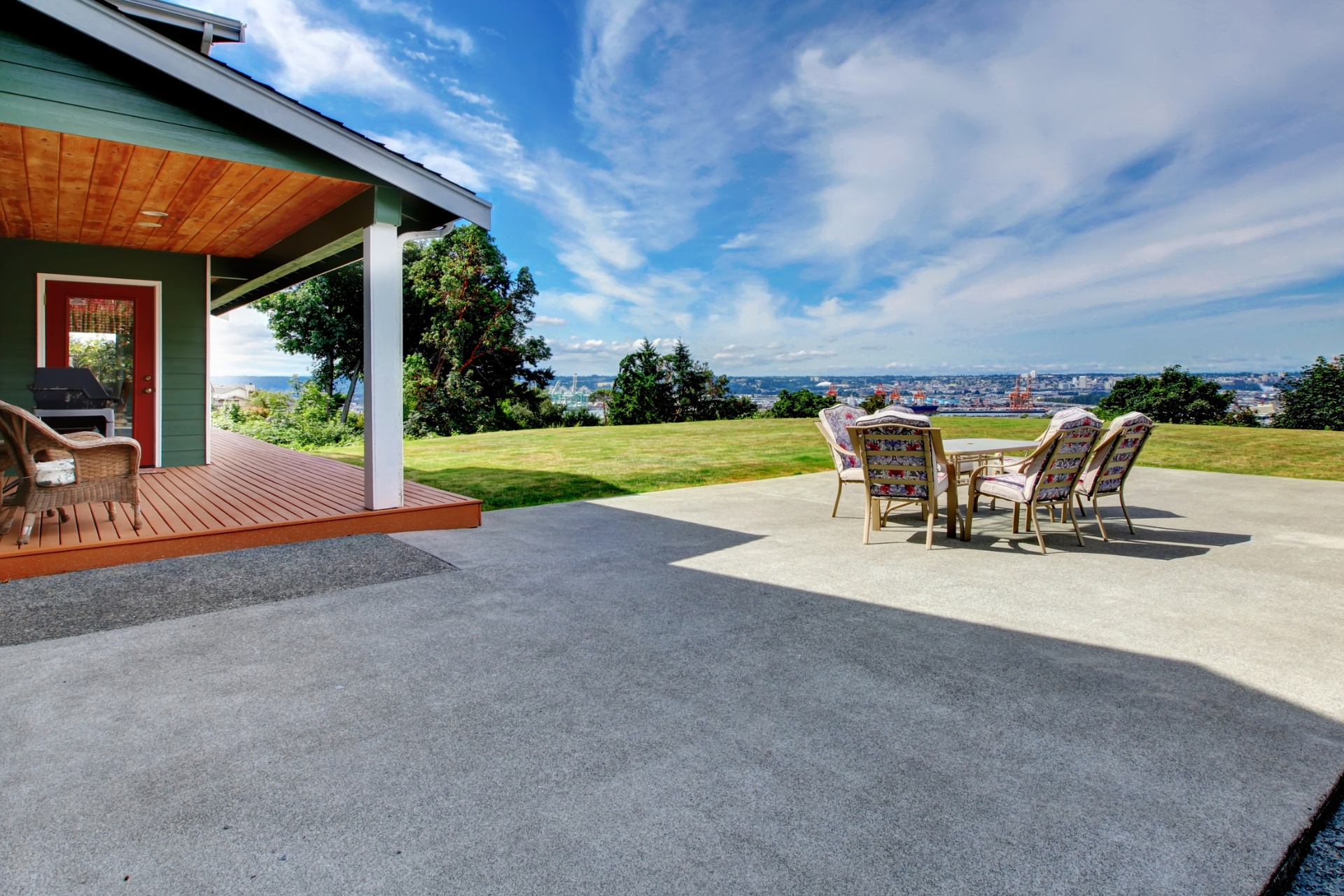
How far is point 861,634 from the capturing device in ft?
10.7

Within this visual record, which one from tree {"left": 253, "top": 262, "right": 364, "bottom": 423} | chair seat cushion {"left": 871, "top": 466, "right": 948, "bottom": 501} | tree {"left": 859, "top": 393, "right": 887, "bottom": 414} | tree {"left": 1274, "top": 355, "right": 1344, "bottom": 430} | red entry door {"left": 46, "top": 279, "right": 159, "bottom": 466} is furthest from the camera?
tree {"left": 253, "top": 262, "right": 364, "bottom": 423}

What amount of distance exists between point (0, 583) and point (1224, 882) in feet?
18.4

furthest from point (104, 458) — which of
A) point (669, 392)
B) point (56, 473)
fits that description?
point (669, 392)

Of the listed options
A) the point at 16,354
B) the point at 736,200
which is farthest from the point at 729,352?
the point at 16,354

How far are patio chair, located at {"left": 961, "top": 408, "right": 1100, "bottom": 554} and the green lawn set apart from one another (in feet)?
12.5

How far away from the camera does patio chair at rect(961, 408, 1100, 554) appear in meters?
4.89

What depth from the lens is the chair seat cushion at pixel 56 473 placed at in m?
4.25

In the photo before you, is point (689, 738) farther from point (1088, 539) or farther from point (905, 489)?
point (1088, 539)

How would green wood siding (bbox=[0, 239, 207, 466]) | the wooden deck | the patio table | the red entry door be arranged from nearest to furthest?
1. the wooden deck
2. the patio table
3. green wood siding (bbox=[0, 239, 207, 466])
4. the red entry door

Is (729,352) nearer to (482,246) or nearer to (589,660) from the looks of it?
(482,246)

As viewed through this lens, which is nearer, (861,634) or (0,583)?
(861,634)

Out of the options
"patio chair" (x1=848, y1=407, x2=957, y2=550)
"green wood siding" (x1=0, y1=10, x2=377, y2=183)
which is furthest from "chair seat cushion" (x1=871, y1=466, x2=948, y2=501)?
"green wood siding" (x1=0, y1=10, x2=377, y2=183)

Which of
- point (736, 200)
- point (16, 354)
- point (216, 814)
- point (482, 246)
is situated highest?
point (736, 200)

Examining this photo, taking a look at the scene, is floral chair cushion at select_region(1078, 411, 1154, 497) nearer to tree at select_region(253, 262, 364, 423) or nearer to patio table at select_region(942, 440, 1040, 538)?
patio table at select_region(942, 440, 1040, 538)
